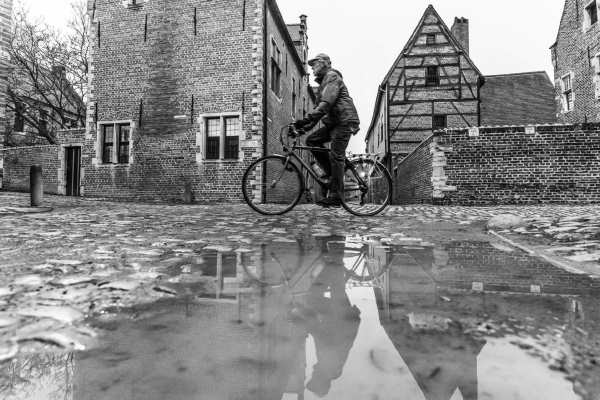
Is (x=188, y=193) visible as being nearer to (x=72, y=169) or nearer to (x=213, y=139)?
(x=213, y=139)

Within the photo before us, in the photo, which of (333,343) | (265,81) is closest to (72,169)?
(265,81)

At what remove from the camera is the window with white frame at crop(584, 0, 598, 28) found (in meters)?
16.3

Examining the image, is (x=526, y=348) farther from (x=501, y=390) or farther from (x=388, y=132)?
(x=388, y=132)

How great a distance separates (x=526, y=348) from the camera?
0.96m

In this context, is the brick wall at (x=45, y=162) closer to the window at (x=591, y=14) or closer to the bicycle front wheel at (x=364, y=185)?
the bicycle front wheel at (x=364, y=185)

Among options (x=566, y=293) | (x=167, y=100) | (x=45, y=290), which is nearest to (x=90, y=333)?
(x=45, y=290)

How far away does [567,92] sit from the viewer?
61.2ft

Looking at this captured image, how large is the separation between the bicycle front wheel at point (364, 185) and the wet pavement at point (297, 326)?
307 cm

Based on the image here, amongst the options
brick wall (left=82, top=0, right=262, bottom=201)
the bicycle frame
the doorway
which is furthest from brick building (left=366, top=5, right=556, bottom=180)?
the doorway

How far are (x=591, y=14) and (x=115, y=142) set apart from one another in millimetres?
21533

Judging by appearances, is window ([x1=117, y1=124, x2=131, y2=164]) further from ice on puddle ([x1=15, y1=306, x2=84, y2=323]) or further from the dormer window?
ice on puddle ([x1=15, y1=306, x2=84, y2=323])

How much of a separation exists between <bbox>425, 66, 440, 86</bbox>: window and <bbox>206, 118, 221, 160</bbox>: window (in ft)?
37.2

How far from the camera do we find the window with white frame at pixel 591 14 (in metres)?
16.3

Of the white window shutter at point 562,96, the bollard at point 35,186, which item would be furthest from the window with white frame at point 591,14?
the bollard at point 35,186
